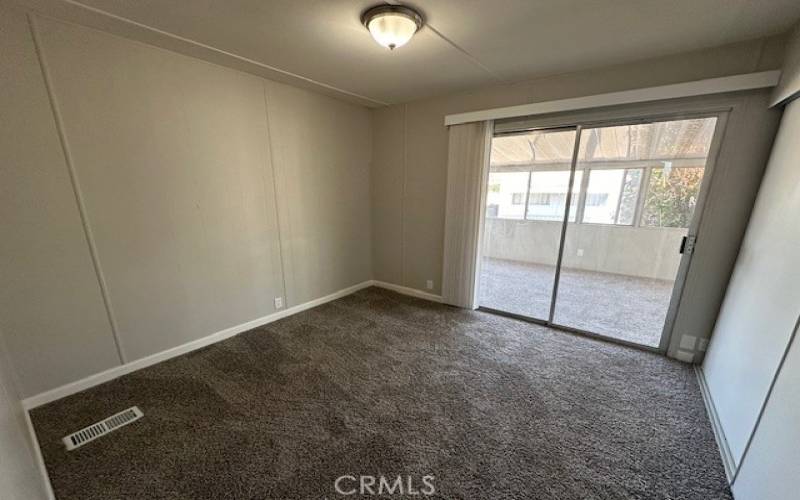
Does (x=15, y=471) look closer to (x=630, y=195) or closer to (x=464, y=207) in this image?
(x=464, y=207)

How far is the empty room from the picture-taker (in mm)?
1565

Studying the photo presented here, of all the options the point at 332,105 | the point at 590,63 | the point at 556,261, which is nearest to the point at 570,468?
the point at 556,261

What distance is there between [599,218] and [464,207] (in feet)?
4.48

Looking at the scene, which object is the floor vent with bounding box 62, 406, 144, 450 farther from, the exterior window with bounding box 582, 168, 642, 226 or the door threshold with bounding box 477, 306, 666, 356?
the exterior window with bounding box 582, 168, 642, 226

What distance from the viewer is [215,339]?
2.78 m

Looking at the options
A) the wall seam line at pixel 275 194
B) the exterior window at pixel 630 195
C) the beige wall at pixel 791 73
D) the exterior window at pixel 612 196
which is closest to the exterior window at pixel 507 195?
the exterior window at pixel 612 196

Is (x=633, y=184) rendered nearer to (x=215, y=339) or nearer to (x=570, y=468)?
(x=570, y=468)

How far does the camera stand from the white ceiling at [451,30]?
1.67 metres

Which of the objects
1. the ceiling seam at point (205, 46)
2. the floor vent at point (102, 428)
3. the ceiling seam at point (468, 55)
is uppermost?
the ceiling seam at point (468, 55)

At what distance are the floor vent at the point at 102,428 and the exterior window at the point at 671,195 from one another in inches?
171

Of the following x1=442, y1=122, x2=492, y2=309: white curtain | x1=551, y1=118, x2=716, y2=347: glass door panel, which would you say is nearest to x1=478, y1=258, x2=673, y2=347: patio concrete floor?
x1=551, y1=118, x2=716, y2=347: glass door panel

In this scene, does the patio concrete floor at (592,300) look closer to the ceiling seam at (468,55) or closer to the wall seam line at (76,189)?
the ceiling seam at (468,55)

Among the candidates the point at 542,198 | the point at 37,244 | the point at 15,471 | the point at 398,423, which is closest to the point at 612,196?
the point at 542,198

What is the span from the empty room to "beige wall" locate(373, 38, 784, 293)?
37 millimetres
